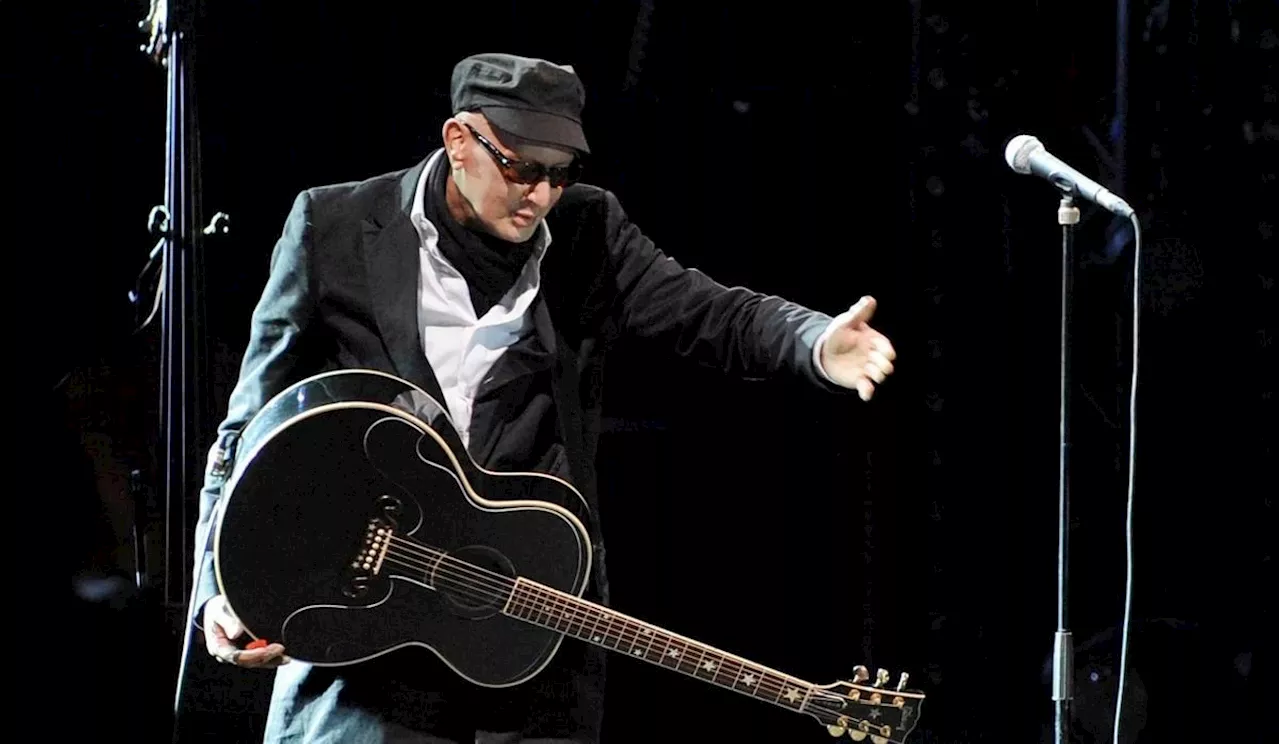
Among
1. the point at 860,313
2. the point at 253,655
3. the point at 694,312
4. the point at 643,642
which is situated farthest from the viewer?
the point at 694,312

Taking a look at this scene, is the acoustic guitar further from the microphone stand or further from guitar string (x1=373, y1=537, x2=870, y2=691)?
the microphone stand

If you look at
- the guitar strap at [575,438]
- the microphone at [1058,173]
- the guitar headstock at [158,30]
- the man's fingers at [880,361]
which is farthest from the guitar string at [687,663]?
the guitar headstock at [158,30]

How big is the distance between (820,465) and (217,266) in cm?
157

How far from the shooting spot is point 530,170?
2.48 m

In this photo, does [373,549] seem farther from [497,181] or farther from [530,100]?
[530,100]

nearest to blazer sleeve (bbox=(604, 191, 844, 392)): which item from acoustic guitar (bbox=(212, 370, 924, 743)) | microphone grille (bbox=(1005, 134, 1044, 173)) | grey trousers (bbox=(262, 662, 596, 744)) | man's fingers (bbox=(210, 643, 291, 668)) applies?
acoustic guitar (bbox=(212, 370, 924, 743))

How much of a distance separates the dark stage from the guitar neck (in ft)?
4.00

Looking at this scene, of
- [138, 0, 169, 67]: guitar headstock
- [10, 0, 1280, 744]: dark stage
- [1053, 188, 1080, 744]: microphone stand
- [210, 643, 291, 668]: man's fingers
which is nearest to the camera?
[210, 643, 291, 668]: man's fingers

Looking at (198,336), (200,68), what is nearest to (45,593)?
(198,336)

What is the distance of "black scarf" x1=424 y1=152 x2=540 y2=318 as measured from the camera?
2.53 m

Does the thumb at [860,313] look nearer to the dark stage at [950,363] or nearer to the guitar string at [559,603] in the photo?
the guitar string at [559,603]

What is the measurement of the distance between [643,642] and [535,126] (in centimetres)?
87

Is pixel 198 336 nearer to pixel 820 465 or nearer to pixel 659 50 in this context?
pixel 659 50

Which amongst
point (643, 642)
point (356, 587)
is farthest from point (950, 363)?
point (356, 587)
